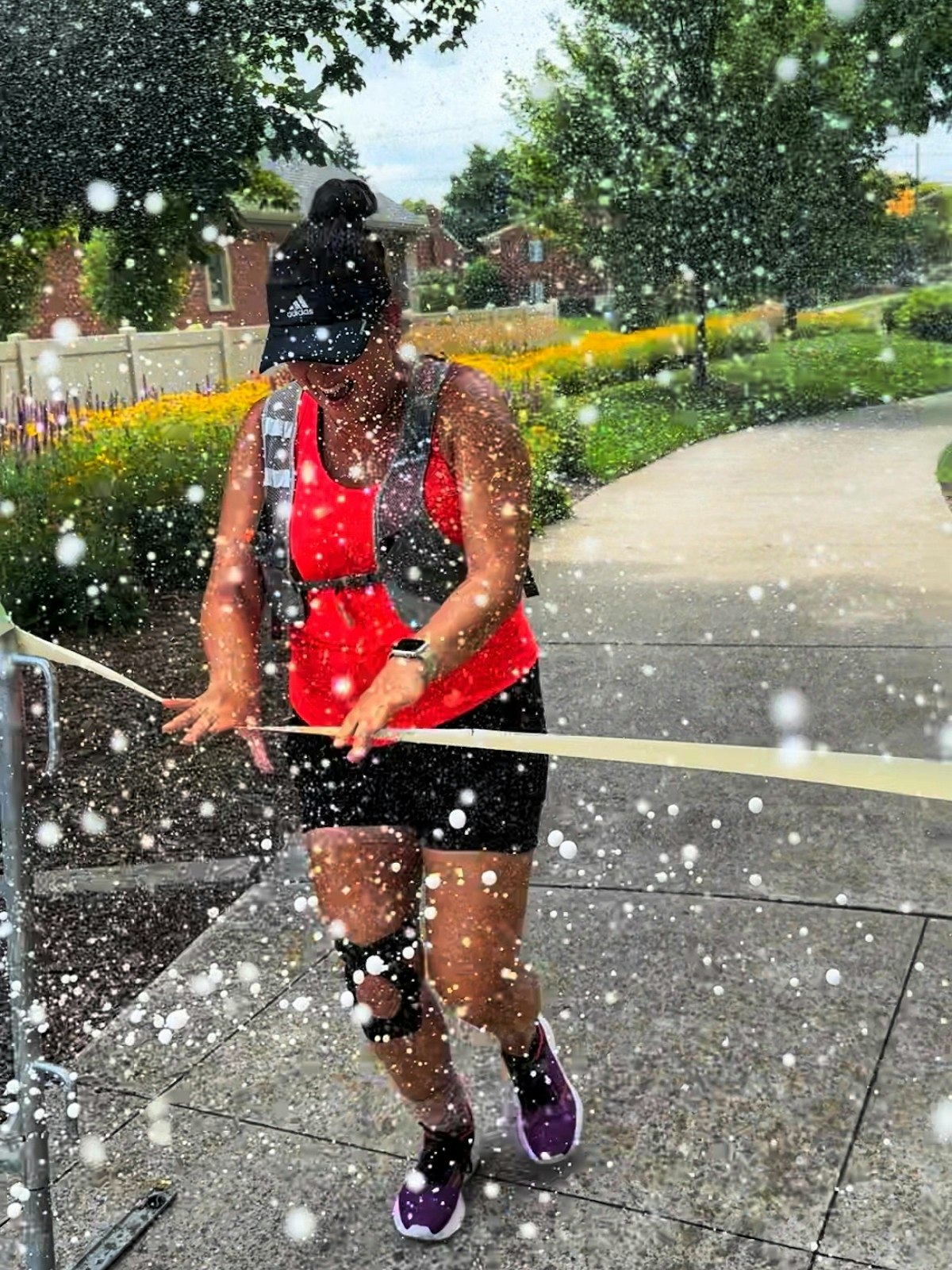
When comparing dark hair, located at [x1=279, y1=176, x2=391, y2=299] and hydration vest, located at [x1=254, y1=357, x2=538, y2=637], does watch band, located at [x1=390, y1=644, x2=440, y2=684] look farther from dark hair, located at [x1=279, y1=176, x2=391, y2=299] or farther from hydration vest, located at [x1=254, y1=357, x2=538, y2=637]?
dark hair, located at [x1=279, y1=176, x2=391, y2=299]

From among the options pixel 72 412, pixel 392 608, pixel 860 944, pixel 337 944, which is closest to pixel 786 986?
pixel 860 944

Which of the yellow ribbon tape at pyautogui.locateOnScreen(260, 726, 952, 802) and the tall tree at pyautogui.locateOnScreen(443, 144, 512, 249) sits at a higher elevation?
the tall tree at pyautogui.locateOnScreen(443, 144, 512, 249)

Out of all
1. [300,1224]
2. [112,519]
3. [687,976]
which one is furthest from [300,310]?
[687,976]

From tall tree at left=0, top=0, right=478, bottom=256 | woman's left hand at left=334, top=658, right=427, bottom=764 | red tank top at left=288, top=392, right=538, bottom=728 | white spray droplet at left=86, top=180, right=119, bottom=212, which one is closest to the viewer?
woman's left hand at left=334, top=658, right=427, bottom=764

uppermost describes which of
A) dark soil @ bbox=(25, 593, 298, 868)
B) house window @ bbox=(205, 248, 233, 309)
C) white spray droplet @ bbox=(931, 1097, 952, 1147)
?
house window @ bbox=(205, 248, 233, 309)

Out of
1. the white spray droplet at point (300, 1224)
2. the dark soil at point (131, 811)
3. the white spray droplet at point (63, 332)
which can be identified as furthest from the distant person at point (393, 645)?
the dark soil at point (131, 811)

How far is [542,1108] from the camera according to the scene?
1.94 metres

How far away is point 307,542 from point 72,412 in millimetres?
769

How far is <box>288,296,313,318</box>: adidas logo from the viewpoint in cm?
146

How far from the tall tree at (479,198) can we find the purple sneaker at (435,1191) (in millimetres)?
1203

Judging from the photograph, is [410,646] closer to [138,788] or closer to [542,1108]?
[542,1108]

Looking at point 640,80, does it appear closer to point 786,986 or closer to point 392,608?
point 392,608

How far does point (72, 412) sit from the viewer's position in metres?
2.16

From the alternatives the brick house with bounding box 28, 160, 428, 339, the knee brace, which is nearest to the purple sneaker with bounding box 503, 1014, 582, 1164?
the knee brace
